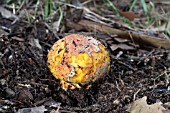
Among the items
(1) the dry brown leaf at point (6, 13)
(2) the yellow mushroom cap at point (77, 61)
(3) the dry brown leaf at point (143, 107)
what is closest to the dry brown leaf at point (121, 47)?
(2) the yellow mushroom cap at point (77, 61)

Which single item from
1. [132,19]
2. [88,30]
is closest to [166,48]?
[132,19]

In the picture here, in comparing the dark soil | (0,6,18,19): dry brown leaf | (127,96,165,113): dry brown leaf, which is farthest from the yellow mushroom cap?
(0,6,18,19): dry brown leaf

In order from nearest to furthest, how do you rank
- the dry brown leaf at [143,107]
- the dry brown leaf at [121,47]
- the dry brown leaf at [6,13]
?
the dry brown leaf at [143,107], the dry brown leaf at [121,47], the dry brown leaf at [6,13]

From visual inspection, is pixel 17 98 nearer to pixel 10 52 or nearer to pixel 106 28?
pixel 10 52

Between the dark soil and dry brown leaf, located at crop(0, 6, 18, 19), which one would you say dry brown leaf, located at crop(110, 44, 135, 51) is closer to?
the dark soil

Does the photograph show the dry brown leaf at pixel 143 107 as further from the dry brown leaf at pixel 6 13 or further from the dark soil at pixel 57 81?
the dry brown leaf at pixel 6 13
